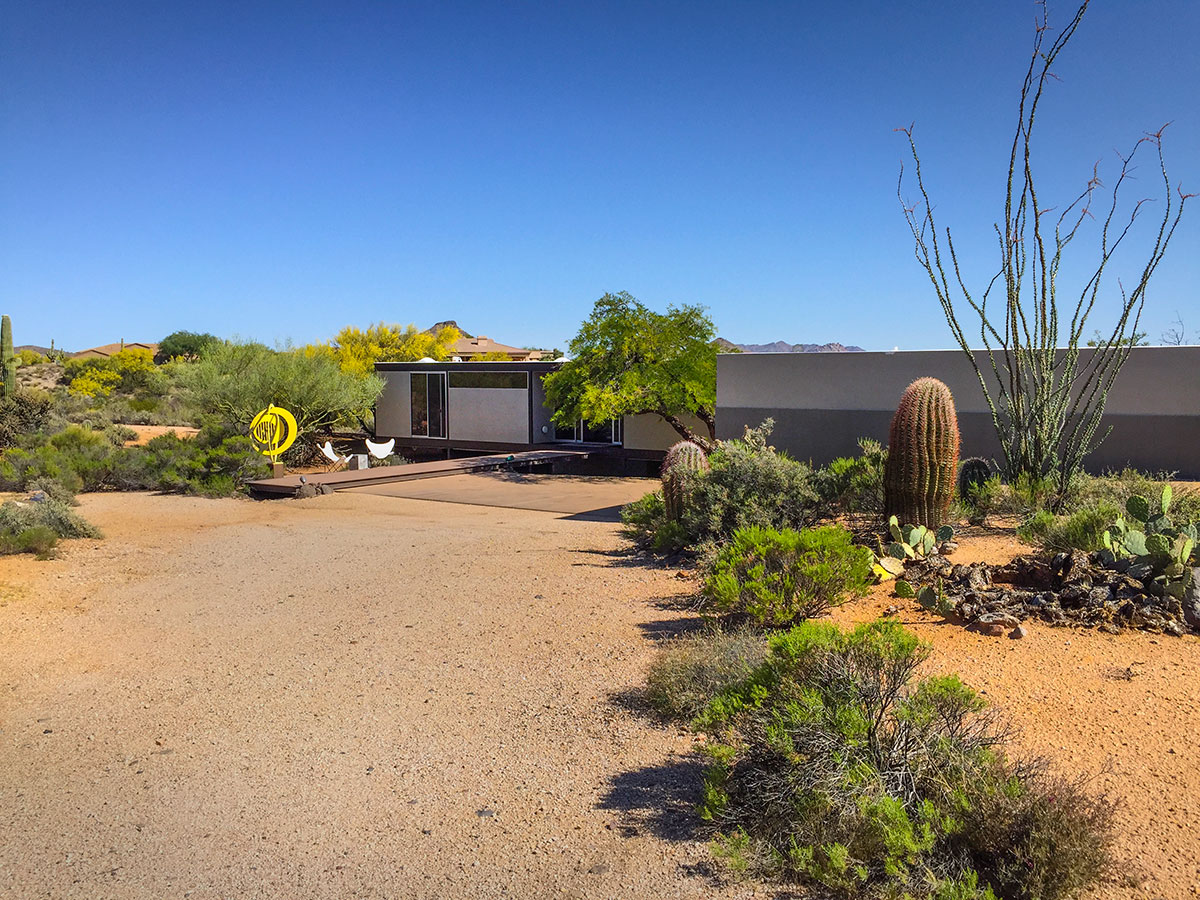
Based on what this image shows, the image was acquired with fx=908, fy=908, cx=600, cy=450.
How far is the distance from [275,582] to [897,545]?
223 inches

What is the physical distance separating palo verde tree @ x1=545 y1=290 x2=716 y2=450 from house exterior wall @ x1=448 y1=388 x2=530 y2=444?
186 inches

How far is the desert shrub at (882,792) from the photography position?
3.00m

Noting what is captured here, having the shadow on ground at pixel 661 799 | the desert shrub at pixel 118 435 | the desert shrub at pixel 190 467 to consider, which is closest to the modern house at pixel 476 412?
the desert shrub at pixel 118 435

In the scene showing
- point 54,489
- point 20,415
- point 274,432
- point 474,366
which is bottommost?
point 54,489

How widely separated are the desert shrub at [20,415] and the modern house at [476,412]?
8.96m

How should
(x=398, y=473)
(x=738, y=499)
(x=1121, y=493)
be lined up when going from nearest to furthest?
(x=738, y=499), (x=1121, y=493), (x=398, y=473)

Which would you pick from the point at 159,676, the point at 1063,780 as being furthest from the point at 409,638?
the point at 1063,780

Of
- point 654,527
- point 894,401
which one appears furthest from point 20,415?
point 894,401

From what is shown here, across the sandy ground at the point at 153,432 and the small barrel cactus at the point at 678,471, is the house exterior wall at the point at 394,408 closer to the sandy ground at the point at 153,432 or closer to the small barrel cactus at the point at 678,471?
the sandy ground at the point at 153,432

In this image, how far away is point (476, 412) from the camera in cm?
2608

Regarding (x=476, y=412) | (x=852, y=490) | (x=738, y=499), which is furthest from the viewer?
(x=476, y=412)

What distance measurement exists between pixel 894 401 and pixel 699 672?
11.8 m

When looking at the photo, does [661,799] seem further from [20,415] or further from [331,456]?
[20,415]

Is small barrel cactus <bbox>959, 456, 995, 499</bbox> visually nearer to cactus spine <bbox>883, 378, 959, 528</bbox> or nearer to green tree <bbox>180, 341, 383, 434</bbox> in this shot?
cactus spine <bbox>883, 378, 959, 528</bbox>
